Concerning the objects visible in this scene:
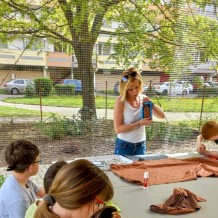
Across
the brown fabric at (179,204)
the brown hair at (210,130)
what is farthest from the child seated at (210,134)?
the brown fabric at (179,204)

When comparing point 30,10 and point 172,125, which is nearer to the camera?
point 30,10

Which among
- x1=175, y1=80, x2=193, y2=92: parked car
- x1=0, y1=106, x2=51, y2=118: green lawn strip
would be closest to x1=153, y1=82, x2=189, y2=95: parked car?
x1=175, y1=80, x2=193, y2=92: parked car

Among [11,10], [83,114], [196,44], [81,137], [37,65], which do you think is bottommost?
[81,137]

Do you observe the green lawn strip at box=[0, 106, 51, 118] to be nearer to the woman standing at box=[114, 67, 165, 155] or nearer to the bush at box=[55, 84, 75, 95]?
the bush at box=[55, 84, 75, 95]

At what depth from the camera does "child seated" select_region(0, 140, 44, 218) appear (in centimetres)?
111

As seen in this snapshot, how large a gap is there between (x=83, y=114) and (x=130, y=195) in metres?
2.19

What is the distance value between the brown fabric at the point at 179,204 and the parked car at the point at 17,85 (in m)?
2.35

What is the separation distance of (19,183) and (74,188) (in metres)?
0.63

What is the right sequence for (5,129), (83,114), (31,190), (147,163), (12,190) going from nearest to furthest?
(12,190)
(31,190)
(147,163)
(5,129)
(83,114)

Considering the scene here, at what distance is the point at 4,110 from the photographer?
Result: 3.24 metres

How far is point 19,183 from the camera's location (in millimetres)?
1233

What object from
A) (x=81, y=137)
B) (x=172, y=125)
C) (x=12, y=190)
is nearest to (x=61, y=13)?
(x=81, y=137)

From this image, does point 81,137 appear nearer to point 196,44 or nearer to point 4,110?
point 4,110

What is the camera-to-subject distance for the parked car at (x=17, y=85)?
118 inches
